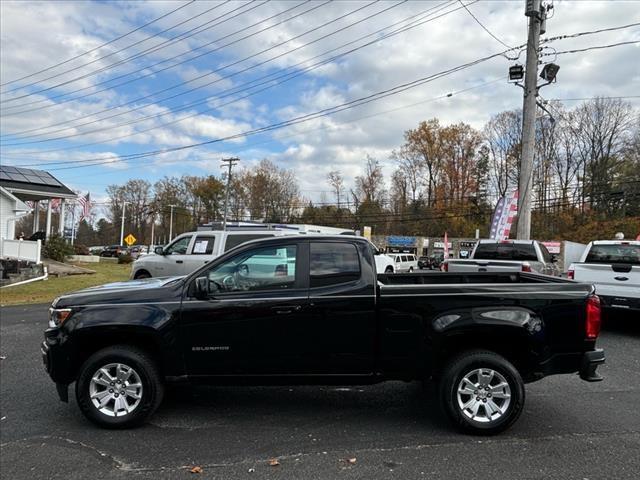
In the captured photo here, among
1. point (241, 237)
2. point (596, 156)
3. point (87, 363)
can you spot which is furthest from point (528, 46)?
point (596, 156)

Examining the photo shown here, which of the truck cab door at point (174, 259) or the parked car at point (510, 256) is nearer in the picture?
the parked car at point (510, 256)

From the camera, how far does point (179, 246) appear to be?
13.0 m

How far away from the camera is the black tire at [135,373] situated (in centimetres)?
450

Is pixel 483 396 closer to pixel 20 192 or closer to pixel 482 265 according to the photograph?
pixel 482 265

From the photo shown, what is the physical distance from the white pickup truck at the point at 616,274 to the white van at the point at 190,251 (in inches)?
267

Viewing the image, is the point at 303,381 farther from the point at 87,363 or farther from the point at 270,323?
the point at 87,363

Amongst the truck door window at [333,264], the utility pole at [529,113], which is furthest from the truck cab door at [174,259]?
the utility pole at [529,113]

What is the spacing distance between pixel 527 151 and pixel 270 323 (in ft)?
44.6

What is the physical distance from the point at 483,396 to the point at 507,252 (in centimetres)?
804

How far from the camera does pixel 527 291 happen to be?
4418 millimetres

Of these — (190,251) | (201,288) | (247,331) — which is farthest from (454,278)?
(190,251)

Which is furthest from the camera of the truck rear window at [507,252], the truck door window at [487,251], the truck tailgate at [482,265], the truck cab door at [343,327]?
the truck door window at [487,251]

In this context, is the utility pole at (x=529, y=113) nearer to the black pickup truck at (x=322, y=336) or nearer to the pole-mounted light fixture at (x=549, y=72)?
the pole-mounted light fixture at (x=549, y=72)

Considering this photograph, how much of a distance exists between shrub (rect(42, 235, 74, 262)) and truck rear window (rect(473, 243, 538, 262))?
2361 centimetres
